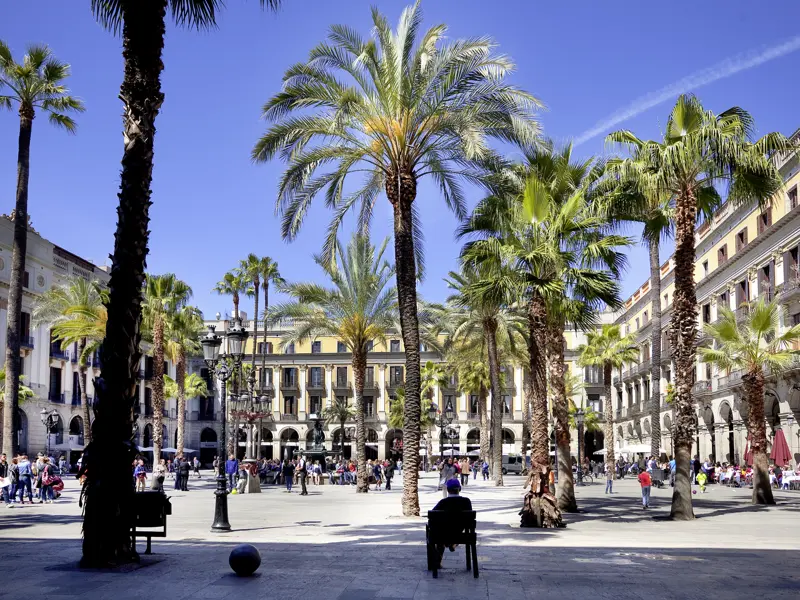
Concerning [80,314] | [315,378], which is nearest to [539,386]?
[80,314]

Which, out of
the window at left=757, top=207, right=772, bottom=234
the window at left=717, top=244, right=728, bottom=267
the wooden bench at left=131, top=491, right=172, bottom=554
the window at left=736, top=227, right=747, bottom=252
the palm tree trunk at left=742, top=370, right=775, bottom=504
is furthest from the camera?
the window at left=717, top=244, right=728, bottom=267

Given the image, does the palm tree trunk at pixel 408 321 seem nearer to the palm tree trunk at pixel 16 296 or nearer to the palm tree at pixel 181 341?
the palm tree trunk at pixel 16 296

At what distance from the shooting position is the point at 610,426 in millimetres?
47906

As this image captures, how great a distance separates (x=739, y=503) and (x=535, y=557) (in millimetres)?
18534

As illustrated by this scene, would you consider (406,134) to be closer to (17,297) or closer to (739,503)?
(17,297)

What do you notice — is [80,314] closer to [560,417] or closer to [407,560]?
[560,417]

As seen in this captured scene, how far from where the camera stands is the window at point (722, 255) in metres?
49.5

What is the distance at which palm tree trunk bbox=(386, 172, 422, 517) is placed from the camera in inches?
805

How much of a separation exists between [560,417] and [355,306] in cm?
1424

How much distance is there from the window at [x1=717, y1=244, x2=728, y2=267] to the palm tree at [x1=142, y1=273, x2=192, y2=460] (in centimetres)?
3152

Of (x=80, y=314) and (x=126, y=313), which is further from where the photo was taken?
(x=80, y=314)

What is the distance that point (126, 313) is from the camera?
1143 centimetres

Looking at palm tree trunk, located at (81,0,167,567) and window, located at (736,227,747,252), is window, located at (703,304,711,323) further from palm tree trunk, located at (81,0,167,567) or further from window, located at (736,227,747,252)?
palm tree trunk, located at (81,0,167,567)

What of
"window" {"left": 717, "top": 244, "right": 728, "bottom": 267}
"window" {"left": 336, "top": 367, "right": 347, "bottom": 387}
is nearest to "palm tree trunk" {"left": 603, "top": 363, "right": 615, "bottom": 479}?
"window" {"left": 717, "top": 244, "right": 728, "bottom": 267}
